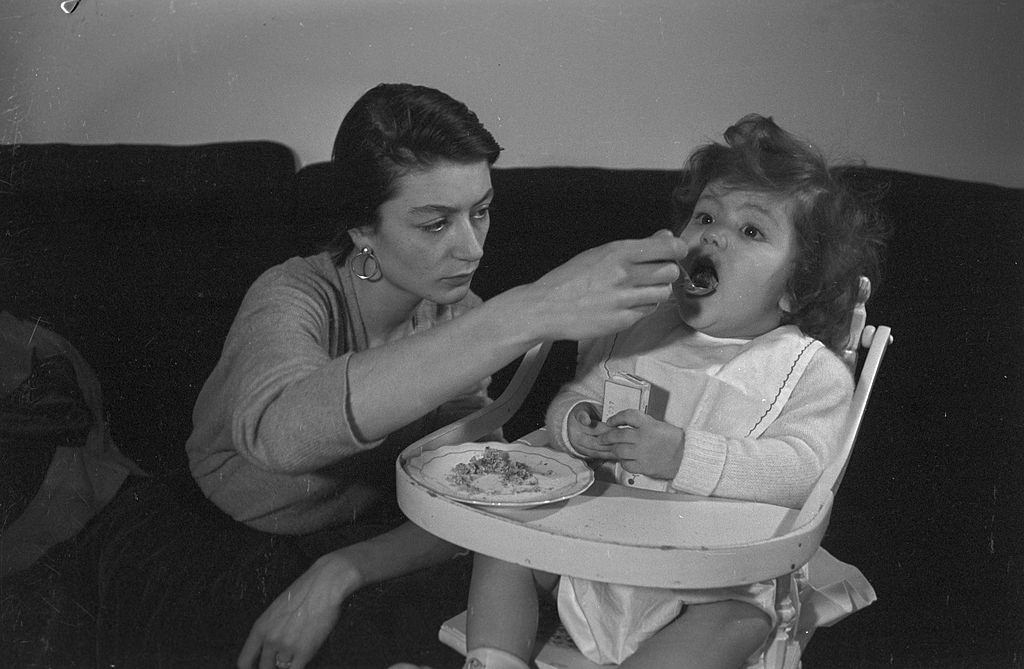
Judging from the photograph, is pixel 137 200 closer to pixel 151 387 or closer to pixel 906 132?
pixel 151 387

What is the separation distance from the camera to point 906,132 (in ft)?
4.65

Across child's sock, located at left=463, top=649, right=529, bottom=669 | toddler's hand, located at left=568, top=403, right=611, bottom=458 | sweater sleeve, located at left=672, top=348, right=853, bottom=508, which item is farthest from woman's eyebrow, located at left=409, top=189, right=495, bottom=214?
child's sock, located at left=463, top=649, right=529, bottom=669

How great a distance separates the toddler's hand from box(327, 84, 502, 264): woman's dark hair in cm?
39

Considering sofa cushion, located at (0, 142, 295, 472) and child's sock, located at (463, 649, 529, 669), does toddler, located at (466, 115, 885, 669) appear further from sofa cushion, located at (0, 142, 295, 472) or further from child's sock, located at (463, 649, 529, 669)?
sofa cushion, located at (0, 142, 295, 472)

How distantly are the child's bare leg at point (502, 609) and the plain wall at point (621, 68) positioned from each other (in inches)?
23.3

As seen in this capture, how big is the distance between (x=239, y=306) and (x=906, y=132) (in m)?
1.05

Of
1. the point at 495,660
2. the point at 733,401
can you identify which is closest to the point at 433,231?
the point at 733,401

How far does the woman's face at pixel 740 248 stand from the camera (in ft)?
4.44

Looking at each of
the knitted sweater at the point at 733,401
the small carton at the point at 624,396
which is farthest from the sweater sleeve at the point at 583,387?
the small carton at the point at 624,396

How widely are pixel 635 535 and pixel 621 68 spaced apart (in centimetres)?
68

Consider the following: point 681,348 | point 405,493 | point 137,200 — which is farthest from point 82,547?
point 681,348

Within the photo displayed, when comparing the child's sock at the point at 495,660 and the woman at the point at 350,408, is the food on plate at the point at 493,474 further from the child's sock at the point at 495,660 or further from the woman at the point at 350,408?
the child's sock at the point at 495,660

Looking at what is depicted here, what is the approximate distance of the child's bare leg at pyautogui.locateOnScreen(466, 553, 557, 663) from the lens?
1283 mm

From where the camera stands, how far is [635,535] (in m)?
1.14
